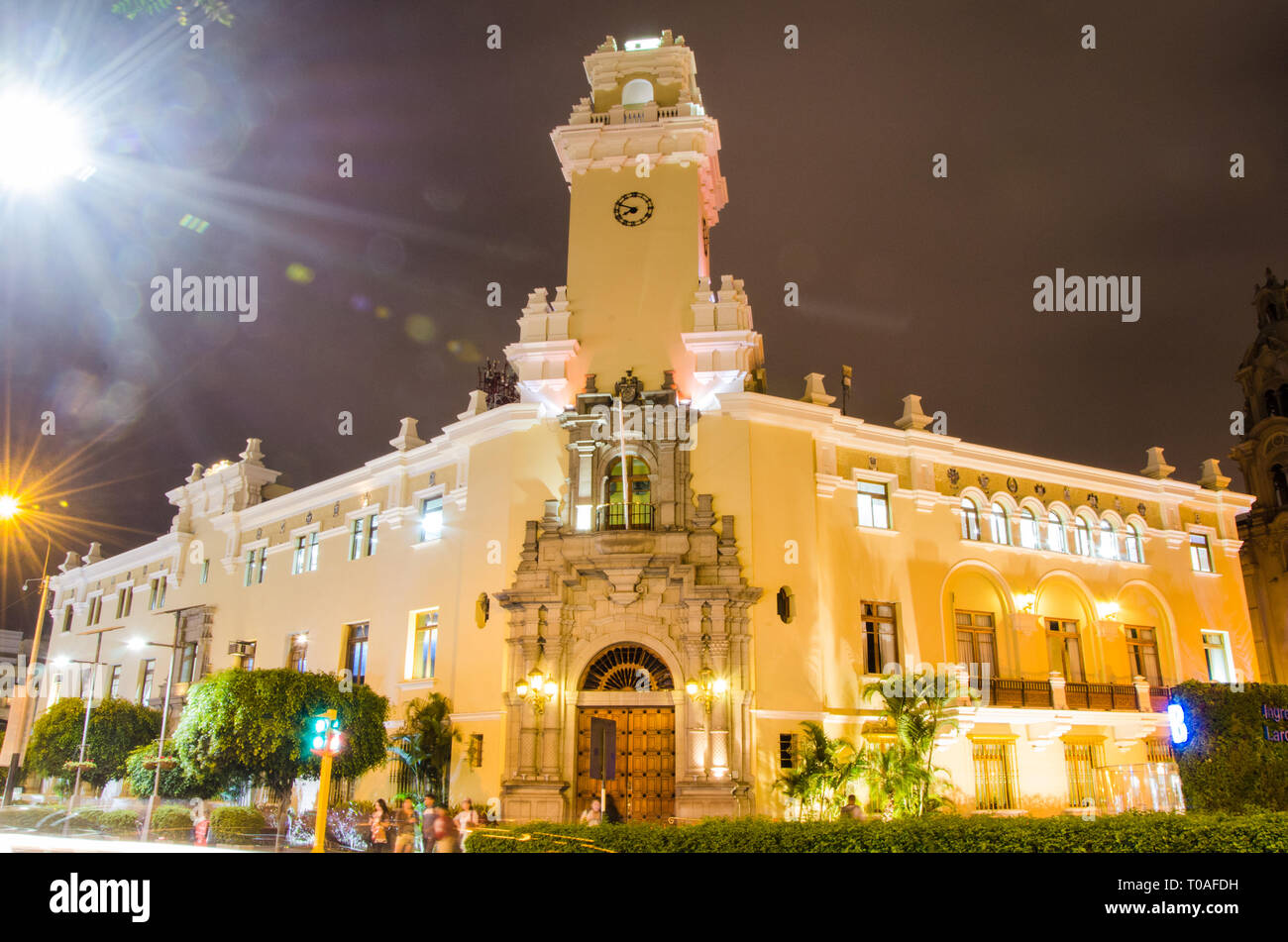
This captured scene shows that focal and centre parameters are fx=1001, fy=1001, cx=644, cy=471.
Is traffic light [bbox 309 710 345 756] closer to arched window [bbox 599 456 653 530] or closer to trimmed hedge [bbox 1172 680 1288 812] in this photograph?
arched window [bbox 599 456 653 530]

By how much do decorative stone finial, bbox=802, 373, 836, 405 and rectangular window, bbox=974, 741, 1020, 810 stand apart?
37.5 ft

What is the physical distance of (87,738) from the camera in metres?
37.6

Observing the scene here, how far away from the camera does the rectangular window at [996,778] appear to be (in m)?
29.7

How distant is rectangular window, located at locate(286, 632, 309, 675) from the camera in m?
36.9

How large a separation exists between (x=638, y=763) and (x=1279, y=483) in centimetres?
3529

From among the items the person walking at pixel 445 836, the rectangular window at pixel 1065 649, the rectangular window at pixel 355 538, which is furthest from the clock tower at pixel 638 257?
the person walking at pixel 445 836

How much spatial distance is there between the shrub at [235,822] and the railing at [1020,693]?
820 inches

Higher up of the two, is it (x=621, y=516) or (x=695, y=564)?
(x=621, y=516)

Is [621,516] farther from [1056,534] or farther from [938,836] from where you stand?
[938,836]

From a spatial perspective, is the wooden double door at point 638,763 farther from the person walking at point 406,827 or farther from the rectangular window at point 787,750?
the person walking at point 406,827

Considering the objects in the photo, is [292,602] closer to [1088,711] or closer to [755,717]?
[755,717]

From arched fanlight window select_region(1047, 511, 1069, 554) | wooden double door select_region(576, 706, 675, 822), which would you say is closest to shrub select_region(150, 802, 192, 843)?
wooden double door select_region(576, 706, 675, 822)

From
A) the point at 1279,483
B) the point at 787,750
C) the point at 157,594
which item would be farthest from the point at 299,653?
the point at 1279,483
